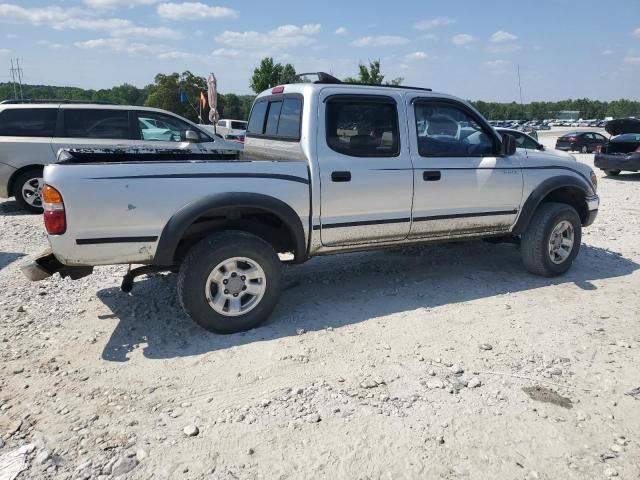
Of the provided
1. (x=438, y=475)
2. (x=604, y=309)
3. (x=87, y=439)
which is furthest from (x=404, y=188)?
(x=87, y=439)

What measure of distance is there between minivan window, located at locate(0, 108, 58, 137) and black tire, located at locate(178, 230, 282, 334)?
19.5ft

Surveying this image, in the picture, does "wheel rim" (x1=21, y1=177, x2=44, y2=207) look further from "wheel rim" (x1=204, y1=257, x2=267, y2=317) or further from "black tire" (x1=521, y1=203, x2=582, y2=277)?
"black tire" (x1=521, y1=203, x2=582, y2=277)

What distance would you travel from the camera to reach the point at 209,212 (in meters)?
3.67

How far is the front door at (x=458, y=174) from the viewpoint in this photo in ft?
14.6

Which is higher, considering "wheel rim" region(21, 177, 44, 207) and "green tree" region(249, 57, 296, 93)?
"green tree" region(249, 57, 296, 93)

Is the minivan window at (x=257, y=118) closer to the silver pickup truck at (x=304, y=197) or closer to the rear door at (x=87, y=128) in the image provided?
the silver pickup truck at (x=304, y=197)

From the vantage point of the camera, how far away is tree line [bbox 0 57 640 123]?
3534 centimetres

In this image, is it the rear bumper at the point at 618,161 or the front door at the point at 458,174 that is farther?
the rear bumper at the point at 618,161

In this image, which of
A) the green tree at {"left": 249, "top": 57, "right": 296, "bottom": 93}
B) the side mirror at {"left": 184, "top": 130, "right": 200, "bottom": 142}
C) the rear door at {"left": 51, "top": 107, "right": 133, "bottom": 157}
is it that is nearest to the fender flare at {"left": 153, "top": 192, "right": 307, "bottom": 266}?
the side mirror at {"left": 184, "top": 130, "right": 200, "bottom": 142}

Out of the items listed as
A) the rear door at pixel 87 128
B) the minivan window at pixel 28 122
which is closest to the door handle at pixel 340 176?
the rear door at pixel 87 128

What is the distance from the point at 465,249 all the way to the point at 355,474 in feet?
14.4

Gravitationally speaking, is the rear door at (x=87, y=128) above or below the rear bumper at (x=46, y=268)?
above

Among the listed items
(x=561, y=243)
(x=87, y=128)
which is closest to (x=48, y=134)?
(x=87, y=128)

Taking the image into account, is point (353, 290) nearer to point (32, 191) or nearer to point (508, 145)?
point (508, 145)
